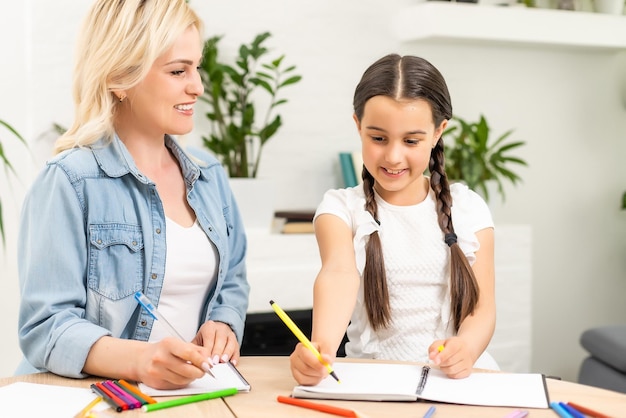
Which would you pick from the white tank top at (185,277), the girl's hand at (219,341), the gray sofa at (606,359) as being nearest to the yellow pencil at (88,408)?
the girl's hand at (219,341)

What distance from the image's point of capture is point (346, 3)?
3.05 m

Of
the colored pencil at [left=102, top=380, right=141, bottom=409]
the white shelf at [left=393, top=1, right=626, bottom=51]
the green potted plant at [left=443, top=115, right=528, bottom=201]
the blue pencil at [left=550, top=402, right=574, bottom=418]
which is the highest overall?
the white shelf at [left=393, top=1, right=626, bottom=51]

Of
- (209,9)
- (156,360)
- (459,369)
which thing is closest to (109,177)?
(156,360)

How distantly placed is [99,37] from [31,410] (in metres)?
0.70

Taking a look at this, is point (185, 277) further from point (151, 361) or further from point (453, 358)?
point (453, 358)

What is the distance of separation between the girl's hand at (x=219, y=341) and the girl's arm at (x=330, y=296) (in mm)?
155

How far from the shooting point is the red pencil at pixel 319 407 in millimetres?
1031

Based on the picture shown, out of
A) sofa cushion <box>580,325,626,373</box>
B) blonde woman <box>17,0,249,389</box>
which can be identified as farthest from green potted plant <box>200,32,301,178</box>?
sofa cushion <box>580,325,626,373</box>

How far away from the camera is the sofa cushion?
105 inches

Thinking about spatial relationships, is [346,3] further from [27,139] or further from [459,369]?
[459,369]

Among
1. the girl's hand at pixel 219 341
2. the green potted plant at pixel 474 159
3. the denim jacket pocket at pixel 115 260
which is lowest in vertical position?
the girl's hand at pixel 219 341

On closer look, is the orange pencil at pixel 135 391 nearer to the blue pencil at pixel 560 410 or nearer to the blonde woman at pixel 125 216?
the blonde woman at pixel 125 216

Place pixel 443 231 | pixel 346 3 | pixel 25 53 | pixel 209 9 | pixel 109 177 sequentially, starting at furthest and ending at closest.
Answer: pixel 346 3 < pixel 209 9 < pixel 25 53 < pixel 443 231 < pixel 109 177

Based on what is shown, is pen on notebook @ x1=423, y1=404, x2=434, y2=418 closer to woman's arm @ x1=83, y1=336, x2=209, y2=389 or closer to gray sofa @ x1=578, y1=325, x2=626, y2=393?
woman's arm @ x1=83, y1=336, x2=209, y2=389
